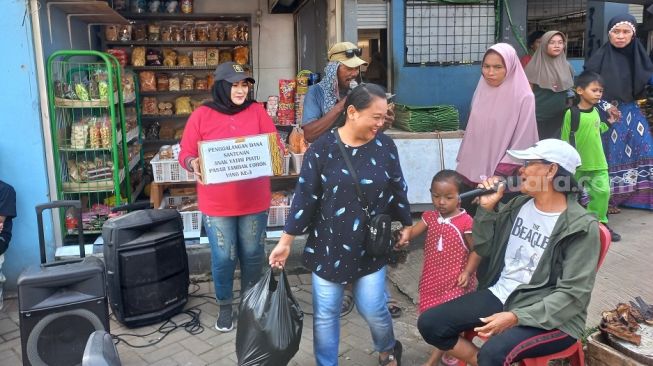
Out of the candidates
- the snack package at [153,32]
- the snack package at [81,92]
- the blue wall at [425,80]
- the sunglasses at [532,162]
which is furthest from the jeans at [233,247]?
the snack package at [153,32]

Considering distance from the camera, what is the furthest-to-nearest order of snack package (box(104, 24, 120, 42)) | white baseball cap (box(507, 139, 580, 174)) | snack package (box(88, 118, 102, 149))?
1. snack package (box(104, 24, 120, 42))
2. snack package (box(88, 118, 102, 149))
3. white baseball cap (box(507, 139, 580, 174))

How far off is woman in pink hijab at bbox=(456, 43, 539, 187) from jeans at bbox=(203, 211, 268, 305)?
150cm

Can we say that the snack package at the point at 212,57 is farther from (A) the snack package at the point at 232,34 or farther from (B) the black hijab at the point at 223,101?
(B) the black hijab at the point at 223,101

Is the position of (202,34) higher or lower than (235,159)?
higher

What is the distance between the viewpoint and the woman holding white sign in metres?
3.66

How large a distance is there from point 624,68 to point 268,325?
430cm

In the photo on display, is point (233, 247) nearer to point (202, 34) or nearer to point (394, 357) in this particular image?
point (394, 357)

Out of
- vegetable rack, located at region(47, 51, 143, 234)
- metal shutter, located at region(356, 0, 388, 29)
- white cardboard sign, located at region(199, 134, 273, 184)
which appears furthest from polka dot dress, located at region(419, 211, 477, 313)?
metal shutter, located at region(356, 0, 388, 29)

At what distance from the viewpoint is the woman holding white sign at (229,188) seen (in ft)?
12.0

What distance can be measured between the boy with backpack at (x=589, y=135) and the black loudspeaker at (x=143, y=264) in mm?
3301

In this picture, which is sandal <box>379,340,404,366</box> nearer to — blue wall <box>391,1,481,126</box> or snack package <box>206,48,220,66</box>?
blue wall <box>391,1,481,126</box>

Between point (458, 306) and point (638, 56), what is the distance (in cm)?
377

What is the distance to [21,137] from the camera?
4402mm

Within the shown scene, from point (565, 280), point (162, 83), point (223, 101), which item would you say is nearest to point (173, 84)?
point (162, 83)
